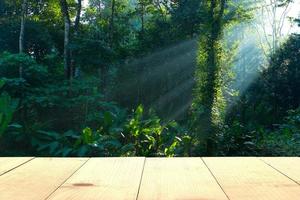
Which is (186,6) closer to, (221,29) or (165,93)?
(165,93)

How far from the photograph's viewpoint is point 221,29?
814 centimetres

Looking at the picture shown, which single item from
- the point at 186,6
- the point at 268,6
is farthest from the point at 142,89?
the point at 268,6

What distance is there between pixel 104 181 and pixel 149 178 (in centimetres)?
12

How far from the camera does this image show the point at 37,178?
1.07m

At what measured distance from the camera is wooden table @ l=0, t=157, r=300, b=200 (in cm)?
90

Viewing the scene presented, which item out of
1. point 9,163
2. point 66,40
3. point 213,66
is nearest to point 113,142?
point 213,66

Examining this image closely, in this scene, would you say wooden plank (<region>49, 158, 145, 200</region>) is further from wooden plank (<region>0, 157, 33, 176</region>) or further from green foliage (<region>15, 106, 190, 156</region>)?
green foliage (<region>15, 106, 190, 156</region>)

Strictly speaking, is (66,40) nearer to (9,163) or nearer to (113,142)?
(113,142)

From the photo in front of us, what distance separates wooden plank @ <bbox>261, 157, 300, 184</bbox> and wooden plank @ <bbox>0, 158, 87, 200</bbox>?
597 millimetres

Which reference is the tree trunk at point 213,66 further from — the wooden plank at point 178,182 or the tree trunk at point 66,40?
the wooden plank at point 178,182

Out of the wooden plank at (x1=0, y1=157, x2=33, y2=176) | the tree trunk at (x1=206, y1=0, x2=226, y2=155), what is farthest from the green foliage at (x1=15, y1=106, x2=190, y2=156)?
the wooden plank at (x1=0, y1=157, x2=33, y2=176)

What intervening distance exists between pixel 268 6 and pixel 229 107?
16.4 m

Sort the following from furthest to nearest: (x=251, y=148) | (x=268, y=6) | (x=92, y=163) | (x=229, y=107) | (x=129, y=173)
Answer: (x=268, y=6) < (x=229, y=107) < (x=251, y=148) < (x=92, y=163) < (x=129, y=173)

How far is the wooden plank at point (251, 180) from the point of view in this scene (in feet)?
2.96
